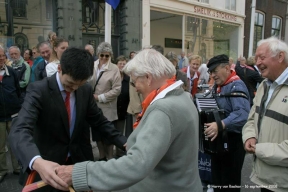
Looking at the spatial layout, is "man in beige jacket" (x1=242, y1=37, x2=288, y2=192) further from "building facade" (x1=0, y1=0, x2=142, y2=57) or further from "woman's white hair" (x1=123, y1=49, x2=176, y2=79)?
"building facade" (x1=0, y1=0, x2=142, y2=57)

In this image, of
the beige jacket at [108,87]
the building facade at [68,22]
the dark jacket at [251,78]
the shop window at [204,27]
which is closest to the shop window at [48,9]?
the building facade at [68,22]

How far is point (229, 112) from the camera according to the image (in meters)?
2.95

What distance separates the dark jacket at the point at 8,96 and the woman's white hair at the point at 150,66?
318cm

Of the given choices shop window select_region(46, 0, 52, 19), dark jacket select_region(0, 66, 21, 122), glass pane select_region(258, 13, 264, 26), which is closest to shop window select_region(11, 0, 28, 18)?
shop window select_region(46, 0, 52, 19)

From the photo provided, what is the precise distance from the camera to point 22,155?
1619mm

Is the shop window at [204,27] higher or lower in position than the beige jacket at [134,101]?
higher

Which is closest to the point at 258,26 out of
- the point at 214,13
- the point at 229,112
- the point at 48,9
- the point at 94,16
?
the point at 214,13

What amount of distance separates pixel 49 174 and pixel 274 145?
5.40ft

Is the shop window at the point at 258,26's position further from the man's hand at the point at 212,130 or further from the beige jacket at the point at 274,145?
the beige jacket at the point at 274,145

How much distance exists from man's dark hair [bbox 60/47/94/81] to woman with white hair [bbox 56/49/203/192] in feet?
1.21

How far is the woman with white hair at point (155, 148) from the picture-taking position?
128cm

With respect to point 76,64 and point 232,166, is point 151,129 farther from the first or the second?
point 232,166

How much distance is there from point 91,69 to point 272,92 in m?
1.53

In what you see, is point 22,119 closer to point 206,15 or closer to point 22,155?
point 22,155
